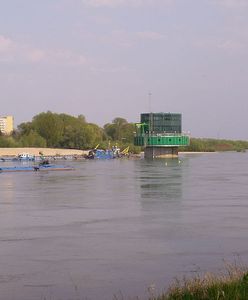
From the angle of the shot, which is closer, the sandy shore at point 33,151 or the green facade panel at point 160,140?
the sandy shore at point 33,151

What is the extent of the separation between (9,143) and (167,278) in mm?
118677

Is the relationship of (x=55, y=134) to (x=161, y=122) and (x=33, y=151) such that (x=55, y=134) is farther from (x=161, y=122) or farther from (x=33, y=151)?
(x=161, y=122)

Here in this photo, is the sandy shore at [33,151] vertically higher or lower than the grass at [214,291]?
higher

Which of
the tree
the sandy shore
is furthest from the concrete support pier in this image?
the tree

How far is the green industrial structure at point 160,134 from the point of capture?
398 ft

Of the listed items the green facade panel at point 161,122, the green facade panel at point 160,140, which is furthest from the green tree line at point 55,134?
the green facade panel at point 160,140

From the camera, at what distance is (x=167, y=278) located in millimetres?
12148

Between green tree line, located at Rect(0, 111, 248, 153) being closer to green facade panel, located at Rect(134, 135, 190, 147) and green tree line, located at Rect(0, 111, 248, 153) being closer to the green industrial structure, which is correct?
the green industrial structure

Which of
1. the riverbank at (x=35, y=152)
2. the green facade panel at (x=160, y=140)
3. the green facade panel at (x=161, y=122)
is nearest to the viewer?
the riverbank at (x=35, y=152)

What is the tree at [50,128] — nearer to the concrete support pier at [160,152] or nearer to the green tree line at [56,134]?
the green tree line at [56,134]

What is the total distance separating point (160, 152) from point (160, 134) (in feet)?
13.4

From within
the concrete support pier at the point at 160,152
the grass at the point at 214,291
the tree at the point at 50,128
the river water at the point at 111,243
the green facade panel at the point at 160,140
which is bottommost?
the river water at the point at 111,243

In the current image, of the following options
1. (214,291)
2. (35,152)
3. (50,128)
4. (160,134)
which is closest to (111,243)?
(214,291)

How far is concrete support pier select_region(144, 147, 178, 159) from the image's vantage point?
121m
